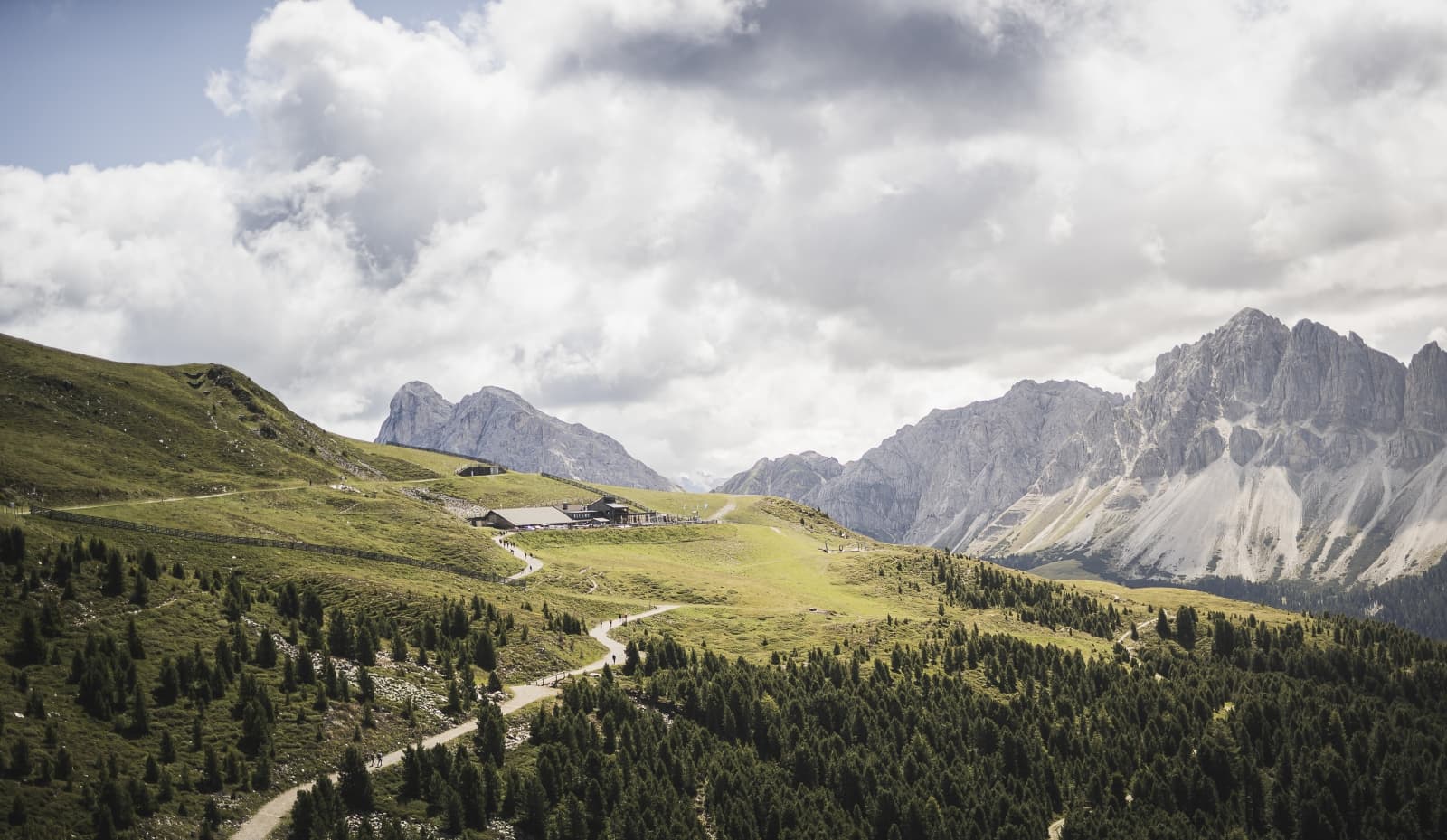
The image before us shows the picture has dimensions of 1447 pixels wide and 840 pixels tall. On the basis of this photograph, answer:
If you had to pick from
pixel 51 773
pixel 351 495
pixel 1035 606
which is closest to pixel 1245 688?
pixel 1035 606

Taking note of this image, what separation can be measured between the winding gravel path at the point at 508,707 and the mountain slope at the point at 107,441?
81.0m

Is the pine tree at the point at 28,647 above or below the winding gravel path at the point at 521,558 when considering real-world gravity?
below

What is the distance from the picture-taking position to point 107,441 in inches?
6304

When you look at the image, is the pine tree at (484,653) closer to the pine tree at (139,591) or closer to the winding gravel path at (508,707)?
the winding gravel path at (508,707)

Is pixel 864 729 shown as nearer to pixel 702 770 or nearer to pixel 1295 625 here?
pixel 702 770

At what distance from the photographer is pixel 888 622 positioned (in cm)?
14612

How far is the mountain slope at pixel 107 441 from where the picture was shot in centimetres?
13638

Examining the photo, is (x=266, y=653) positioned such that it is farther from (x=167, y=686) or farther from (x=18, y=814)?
(x=18, y=814)

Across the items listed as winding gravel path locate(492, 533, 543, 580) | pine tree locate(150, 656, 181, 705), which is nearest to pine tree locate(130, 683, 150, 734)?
pine tree locate(150, 656, 181, 705)

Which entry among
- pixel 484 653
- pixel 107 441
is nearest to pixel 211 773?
pixel 484 653

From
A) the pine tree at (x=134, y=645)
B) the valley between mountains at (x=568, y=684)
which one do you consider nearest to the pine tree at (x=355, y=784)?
the valley between mountains at (x=568, y=684)

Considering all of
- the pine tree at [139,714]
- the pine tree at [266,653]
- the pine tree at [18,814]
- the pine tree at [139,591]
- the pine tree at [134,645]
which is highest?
the pine tree at [139,591]

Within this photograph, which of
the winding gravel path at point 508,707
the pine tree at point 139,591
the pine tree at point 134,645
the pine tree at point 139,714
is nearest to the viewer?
the winding gravel path at point 508,707

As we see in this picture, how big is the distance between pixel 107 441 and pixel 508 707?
392 ft
